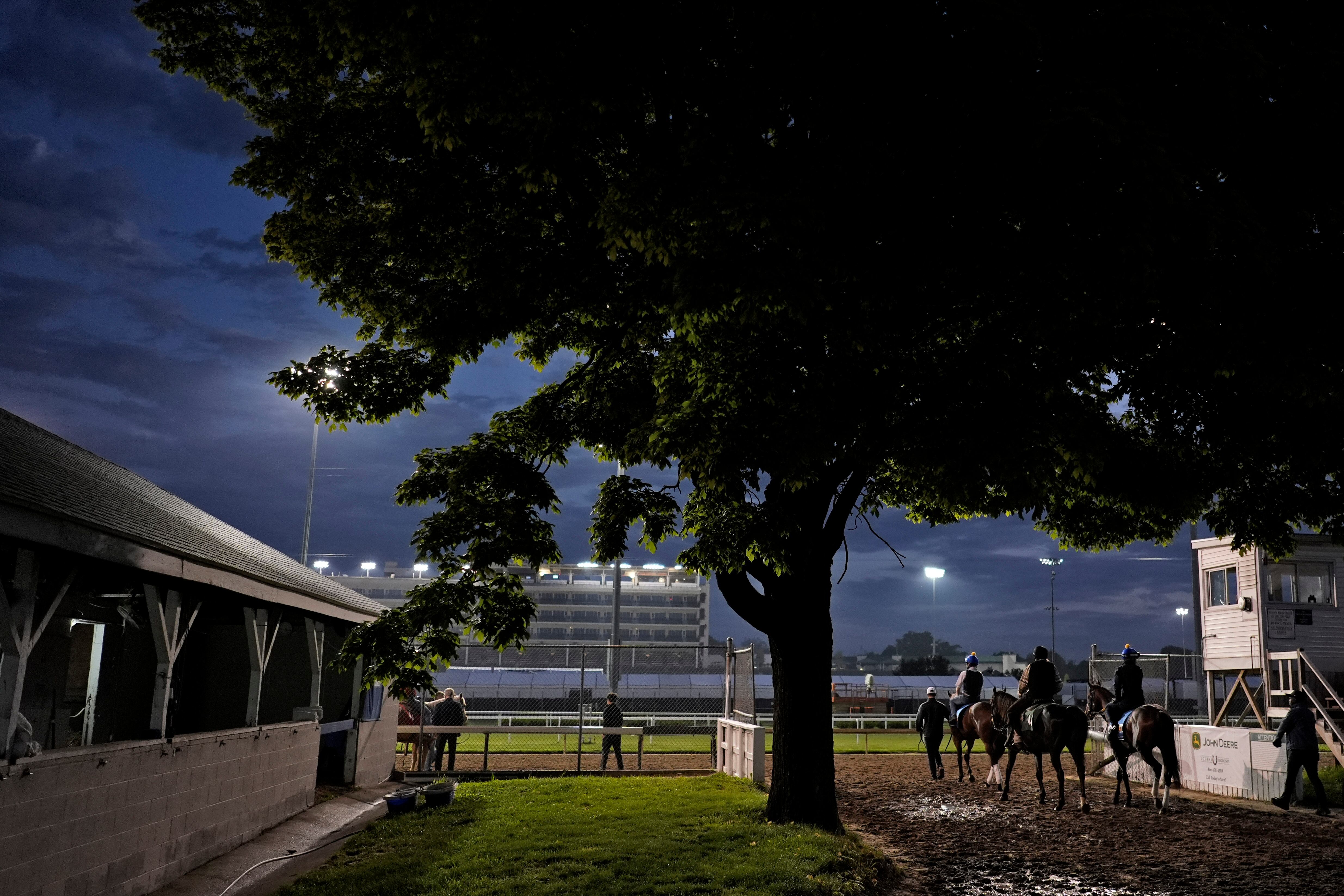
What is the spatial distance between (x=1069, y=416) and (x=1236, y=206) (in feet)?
7.46

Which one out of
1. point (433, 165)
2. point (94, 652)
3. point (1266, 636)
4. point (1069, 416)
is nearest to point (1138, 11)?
point (1069, 416)

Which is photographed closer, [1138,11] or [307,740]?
[1138,11]

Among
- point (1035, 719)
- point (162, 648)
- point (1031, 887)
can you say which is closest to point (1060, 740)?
point (1035, 719)

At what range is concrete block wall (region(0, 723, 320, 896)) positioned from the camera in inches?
305

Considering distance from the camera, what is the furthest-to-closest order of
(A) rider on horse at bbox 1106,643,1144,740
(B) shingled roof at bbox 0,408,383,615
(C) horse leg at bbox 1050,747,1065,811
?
(A) rider on horse at bbox 1106,643,1144,740 → (C) horse leg at bbox 1050,747,1065,811 → (B) shingled roof at bbox 0,408,383,615

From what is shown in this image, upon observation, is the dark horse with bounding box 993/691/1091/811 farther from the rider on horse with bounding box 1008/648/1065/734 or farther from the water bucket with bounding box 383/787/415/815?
the water bucket with bounding box 383/787/415/815

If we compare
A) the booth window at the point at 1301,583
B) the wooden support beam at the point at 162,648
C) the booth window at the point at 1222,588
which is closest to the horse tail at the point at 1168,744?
the booth window at the point at 1301,583

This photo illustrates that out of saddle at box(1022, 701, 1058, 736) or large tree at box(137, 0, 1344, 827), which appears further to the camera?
saddle at box(1022, 701, 1058, 736)

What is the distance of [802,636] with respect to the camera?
13.1 metres

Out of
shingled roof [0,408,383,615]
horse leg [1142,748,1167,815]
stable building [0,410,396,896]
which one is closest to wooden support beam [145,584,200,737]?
stable building [0,410,396,896]

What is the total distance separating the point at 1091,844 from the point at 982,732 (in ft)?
19.3

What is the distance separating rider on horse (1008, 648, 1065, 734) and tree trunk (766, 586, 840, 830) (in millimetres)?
4758

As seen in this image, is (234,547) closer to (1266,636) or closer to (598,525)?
(598,525)

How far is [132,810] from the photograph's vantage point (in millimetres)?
9461
